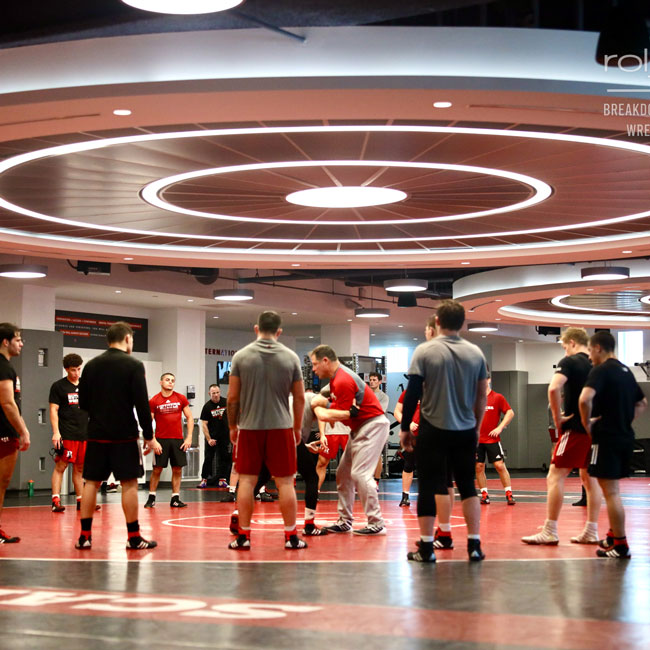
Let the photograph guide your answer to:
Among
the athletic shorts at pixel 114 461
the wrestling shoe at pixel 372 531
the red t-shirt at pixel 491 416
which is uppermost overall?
the red t-shirt at pixel 491 416

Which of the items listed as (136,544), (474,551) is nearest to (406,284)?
(136,544)

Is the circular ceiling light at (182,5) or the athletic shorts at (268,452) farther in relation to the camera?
the athletic shorts at (268,452)

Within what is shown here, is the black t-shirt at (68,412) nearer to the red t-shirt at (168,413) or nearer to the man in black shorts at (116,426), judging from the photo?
the red t-shirt at (168,413)

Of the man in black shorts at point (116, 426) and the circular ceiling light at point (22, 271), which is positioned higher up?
the circular ceiling light at point (22, 271)

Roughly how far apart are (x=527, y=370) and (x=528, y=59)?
23484mm

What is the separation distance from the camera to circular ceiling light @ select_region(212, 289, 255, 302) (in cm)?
1772

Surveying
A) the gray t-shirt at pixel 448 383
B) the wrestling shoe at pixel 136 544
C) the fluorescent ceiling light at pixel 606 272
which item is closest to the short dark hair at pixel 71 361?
the wrestling shoe at pixel 136 544

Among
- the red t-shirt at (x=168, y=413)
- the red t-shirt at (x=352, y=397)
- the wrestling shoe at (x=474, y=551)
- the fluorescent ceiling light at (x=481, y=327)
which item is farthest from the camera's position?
the fluorescent ceiling light at (x=481, y=327)

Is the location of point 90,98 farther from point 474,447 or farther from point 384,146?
point 474,447

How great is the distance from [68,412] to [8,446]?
4405mm

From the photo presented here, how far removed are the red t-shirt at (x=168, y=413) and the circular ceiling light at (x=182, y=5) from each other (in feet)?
23.9

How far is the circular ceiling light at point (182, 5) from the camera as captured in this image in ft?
18.8

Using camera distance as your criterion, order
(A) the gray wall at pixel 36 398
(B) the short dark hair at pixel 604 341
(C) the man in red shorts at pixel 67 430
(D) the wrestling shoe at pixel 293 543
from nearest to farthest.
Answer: (B) the short dark hair at pixel 604 341
(D) the wrestling shoe at pixel 293 543
(C) the man in red shorts at pixel 67 430
(A) the gray wall at pixel 36 398

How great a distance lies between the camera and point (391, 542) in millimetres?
7676
